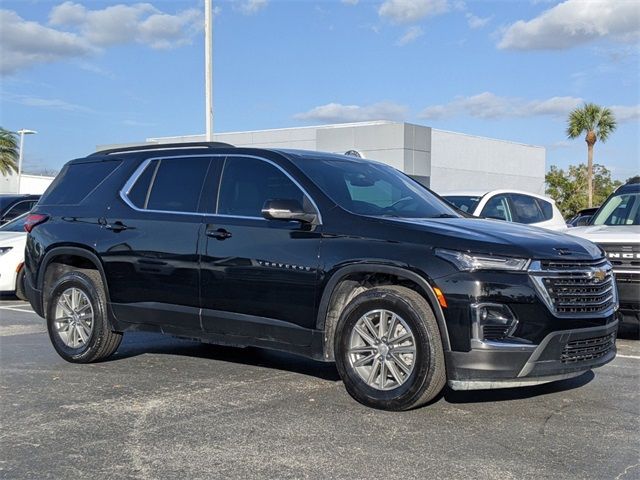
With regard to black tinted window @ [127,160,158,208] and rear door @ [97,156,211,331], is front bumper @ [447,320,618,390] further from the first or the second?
black tinted window @ [127,160,158,208]

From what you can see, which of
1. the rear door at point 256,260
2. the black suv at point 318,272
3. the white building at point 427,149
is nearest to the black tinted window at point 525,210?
the black suv at point 318,272

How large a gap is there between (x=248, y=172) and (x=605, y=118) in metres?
46.7

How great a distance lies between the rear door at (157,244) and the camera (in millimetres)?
6309

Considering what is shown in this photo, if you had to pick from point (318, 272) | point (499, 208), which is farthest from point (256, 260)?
point (499, 208)

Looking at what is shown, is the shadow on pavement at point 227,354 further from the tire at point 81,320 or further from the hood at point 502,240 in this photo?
the hood at point 502,240

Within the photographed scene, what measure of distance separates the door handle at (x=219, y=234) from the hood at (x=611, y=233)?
429 cm

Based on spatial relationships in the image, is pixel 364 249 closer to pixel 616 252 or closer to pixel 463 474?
pixel 463 474

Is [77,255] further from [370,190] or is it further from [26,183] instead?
[26,183]

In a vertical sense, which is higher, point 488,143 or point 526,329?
point 488,143

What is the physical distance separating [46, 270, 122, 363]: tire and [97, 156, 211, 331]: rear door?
24 cm

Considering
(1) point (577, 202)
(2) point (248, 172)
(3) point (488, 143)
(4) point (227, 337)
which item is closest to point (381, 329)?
(4) point (227, 337)

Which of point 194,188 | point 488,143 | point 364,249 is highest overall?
point 488,143

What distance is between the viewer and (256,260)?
5863 millimetres

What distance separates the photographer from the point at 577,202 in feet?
166
